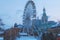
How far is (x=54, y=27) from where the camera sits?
2289mm

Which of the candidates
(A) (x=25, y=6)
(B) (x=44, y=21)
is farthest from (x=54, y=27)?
(A) (x=25, y=6)

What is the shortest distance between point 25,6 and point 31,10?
0.41ft

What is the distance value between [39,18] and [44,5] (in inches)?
9.4

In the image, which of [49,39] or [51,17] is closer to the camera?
[49,39]

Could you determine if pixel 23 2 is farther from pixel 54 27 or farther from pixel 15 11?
pixel 54 27

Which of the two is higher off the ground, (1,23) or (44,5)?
(44,5)

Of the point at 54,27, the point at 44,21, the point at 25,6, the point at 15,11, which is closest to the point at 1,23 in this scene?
the point at 15,11

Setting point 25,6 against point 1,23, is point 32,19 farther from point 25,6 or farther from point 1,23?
point 1,23

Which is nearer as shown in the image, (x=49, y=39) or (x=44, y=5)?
(x=49, y=39)

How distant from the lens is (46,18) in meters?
2.37

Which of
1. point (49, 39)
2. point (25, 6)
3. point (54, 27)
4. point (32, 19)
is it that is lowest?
point (49, 39)

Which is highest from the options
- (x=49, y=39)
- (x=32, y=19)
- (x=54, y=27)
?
(x=32, y=19)

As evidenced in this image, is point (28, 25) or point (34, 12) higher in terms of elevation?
point (34, 12)

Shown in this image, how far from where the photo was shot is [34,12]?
2318mm
